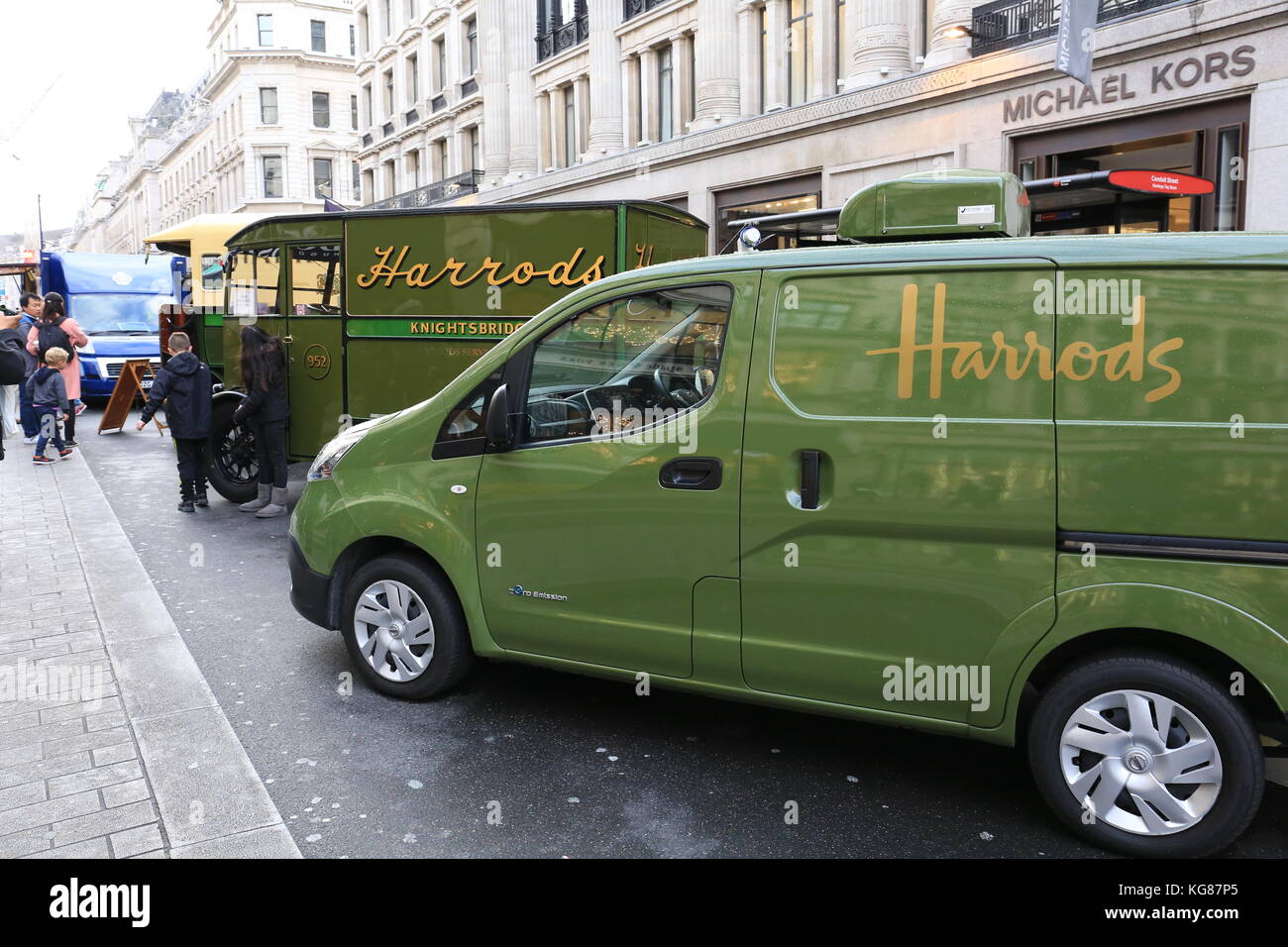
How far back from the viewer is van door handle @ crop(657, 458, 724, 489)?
12.5ft

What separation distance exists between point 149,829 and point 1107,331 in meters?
3.59

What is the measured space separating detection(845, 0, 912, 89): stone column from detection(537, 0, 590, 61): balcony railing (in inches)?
460

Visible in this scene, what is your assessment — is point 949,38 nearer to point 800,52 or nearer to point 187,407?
point 800,52

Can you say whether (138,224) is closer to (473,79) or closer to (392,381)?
(473,79)

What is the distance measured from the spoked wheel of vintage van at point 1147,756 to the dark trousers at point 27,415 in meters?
14.8

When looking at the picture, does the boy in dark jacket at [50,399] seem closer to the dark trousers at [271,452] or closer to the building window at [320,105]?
the dark trousers at [271,452]

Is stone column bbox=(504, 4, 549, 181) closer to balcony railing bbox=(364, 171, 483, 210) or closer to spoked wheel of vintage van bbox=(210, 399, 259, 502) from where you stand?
balcony railing bbox=(364, 171, 483, 210)

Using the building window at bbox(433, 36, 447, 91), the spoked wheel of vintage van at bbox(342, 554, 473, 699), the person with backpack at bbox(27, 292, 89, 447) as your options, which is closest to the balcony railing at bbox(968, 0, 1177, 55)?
the spoked wheel of vintage van at bbox(342, 554, 473, 699)

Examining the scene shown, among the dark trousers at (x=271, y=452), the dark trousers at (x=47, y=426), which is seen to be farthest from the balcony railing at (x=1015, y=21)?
the dark trousers at (x=47, y=426)

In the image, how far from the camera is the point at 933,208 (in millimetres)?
4477

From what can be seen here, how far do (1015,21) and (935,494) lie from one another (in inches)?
606

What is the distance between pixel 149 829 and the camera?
3.53 meters
